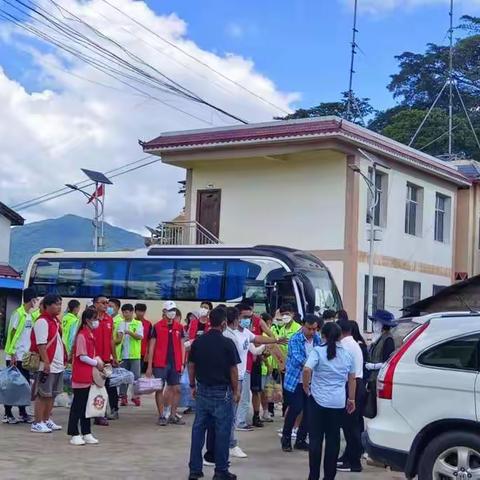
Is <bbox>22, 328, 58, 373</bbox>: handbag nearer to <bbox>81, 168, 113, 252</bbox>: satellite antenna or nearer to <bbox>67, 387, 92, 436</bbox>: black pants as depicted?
<bbox>67, 387, 92, 436</bbox>: black pants

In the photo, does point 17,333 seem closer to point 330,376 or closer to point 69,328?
point 69,328

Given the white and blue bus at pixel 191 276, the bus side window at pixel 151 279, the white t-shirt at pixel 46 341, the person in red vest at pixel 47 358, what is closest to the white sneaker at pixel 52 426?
the person in red vest at pixel 47 358

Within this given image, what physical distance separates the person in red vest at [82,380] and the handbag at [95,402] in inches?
2.2

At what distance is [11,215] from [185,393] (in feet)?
89.7

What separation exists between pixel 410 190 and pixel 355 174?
4077 millimetres

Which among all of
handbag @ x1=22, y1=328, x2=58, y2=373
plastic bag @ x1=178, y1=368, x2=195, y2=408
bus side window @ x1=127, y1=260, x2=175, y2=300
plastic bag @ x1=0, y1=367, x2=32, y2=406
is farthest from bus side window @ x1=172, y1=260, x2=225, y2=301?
handbag @ x1=22, y1=328, x2=58, y2=373

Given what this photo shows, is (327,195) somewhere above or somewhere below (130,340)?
→ above

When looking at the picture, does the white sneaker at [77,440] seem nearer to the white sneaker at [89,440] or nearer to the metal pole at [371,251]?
the white sneaker at [89,440]

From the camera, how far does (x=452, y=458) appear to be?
6.75 meters

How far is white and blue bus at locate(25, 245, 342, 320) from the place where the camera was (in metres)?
18.3

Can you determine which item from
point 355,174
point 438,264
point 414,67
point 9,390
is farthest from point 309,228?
point 414,67

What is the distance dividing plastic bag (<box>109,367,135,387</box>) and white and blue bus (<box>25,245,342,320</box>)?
5.89 meters

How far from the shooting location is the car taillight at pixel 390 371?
7.05 meters

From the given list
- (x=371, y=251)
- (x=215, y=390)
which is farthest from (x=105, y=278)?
(x=215, y=390)
